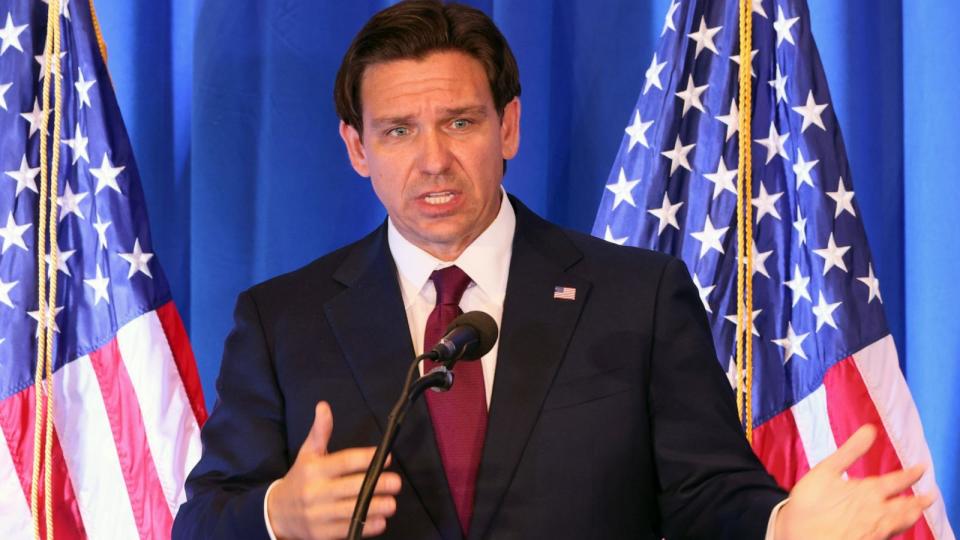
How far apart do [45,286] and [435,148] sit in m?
1.27

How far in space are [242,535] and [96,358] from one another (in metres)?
1.30

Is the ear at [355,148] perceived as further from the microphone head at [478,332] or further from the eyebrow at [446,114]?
the microphone head at [478,332]

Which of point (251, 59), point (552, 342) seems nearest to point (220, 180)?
point (251, 59)

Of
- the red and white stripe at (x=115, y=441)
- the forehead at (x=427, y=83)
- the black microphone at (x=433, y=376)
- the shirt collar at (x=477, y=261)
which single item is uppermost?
the forehead at (x=427, y=83)

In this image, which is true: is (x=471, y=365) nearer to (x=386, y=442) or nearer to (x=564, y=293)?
(x=564, y=293)

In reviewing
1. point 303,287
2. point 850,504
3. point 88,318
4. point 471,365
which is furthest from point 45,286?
point 850,504

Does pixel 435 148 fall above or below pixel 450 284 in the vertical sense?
above

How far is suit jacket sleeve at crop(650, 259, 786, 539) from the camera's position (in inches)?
73.1

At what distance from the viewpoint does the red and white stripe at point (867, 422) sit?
8.85ft

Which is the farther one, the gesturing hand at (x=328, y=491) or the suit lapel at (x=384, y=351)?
the suit lapel at (x=384, y=351)

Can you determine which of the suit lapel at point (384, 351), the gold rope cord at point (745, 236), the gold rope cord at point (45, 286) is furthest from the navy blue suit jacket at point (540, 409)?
the gold rope cord at point (45, 286)

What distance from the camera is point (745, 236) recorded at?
9.20ft

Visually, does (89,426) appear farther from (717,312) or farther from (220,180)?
(717,312)

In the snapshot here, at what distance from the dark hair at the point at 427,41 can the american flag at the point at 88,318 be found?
0.97 meters
